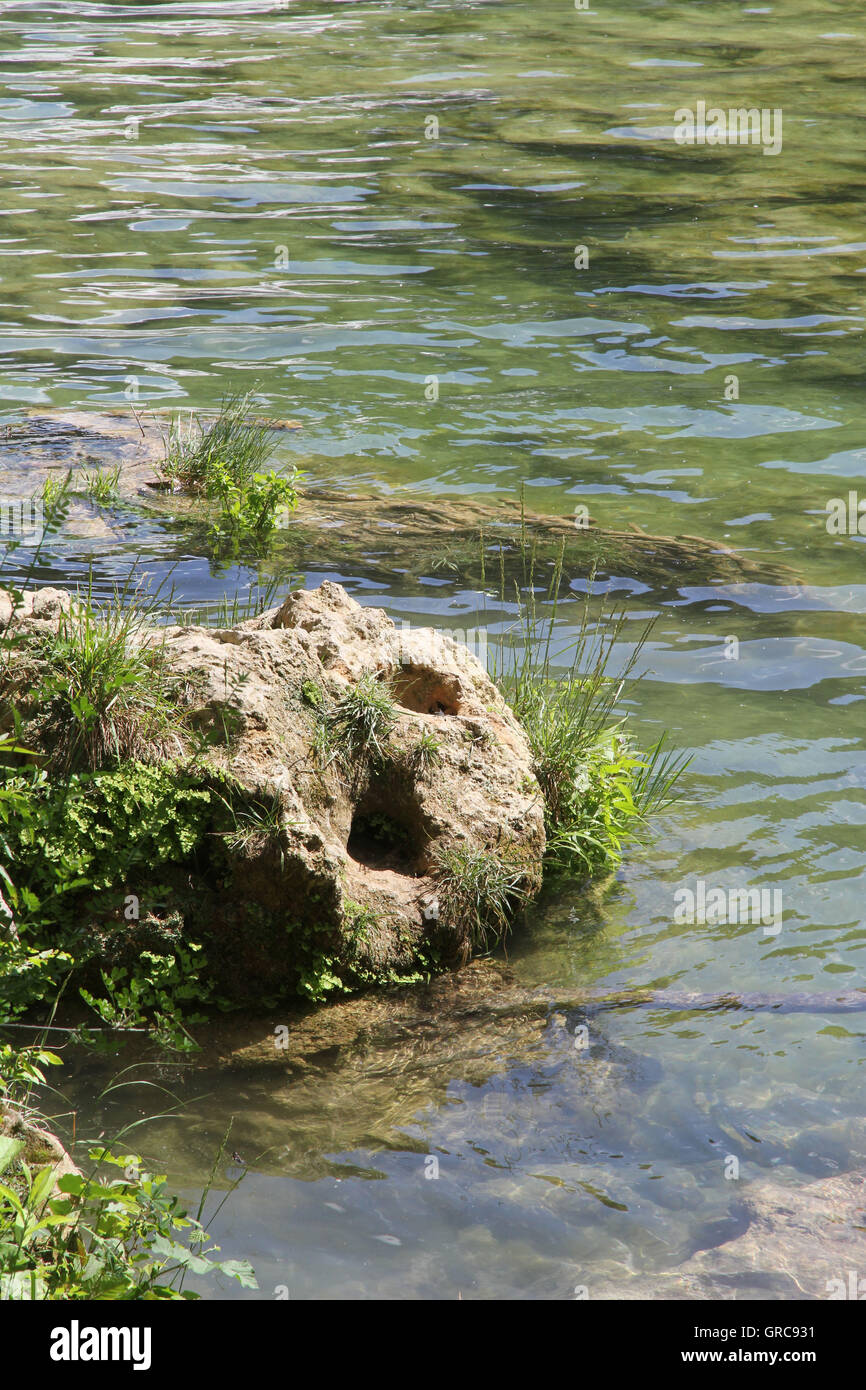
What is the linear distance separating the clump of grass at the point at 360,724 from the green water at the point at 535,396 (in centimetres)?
→ 109

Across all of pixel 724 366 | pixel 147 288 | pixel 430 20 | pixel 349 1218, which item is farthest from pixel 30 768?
pixel 430 20

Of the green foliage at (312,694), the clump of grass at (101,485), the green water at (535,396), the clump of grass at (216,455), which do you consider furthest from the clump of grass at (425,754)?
the clump of grass at (101,485)

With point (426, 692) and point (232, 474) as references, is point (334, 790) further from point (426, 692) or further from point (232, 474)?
point (232, 474)

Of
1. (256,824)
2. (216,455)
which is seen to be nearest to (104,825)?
(256,824)

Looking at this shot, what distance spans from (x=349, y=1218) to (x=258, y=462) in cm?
700

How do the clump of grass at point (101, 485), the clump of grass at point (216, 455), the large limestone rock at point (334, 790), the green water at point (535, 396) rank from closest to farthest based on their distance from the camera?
the green water at point (535, 396) → the large limestone rock at point (334, 790) → the clump of grass at point (101, 485) → the clump of grass at point (216, 455)

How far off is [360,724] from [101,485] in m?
5.20

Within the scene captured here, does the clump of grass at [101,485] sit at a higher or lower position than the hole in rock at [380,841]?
higher

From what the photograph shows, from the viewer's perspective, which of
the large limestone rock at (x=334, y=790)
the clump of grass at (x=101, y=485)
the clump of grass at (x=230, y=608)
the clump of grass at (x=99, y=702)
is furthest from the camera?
the clump of grass at (x=101, y=485)

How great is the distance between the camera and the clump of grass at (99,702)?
4965 mm

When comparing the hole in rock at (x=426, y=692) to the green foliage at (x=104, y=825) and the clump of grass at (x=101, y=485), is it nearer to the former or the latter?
the green foliage at (x=104, y=825)

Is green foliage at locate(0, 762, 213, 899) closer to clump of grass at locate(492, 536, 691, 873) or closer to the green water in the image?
the green water

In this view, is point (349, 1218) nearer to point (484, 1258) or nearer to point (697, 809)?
point (484, 1258)

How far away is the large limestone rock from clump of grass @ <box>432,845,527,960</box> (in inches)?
1.1
